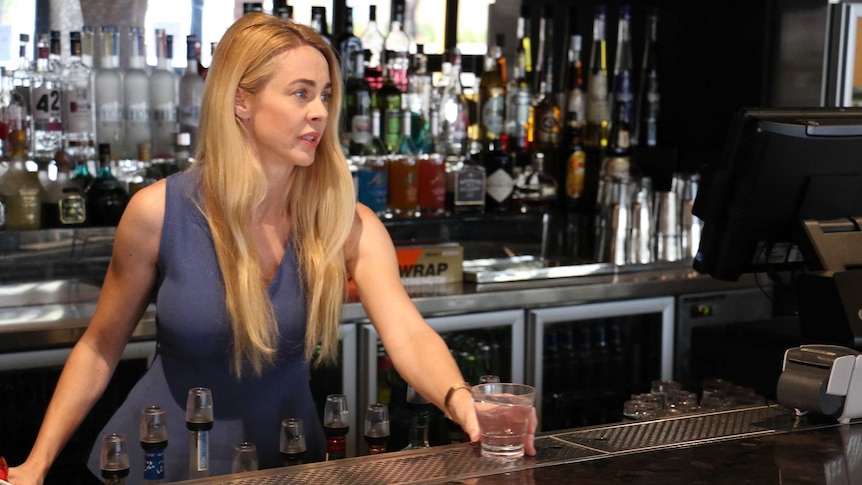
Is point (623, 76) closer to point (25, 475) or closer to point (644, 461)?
point (644, 461)

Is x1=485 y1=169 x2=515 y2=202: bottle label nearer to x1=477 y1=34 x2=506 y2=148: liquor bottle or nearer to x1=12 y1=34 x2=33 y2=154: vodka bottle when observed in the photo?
x1=477 y1=34 x2=506 y2=148: liquor bottle

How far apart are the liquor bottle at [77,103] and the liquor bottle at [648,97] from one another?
1.90 meters

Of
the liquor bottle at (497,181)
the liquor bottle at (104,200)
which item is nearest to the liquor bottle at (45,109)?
the liquor bottle at (104,200)

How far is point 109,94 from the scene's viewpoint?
3049 mm

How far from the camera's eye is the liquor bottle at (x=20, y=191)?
2.91 metres

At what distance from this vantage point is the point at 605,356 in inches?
143

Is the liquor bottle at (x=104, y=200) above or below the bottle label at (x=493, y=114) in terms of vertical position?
below

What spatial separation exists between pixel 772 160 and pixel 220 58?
93 centimetres

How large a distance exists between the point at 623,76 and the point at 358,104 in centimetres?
106

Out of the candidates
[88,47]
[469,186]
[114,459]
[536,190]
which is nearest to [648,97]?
[536,190]

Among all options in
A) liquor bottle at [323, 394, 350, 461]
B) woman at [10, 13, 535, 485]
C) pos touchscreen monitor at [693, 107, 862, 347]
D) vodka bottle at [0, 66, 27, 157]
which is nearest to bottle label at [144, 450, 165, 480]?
liquor bottle at [323, 394, 350, 461]

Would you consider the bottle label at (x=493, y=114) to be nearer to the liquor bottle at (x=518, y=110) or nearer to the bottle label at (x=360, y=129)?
the liquor bottle at (x=518, y=110)

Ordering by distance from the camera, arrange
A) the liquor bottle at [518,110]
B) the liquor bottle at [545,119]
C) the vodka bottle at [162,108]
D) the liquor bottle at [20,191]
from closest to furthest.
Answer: the liquor bottle at [20,191]
the vodka bottle at [162,108]
the liquor bottle at [518,110]
the liquor bottle at [545,119]

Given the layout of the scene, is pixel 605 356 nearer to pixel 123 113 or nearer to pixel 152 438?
pixel 123 113
